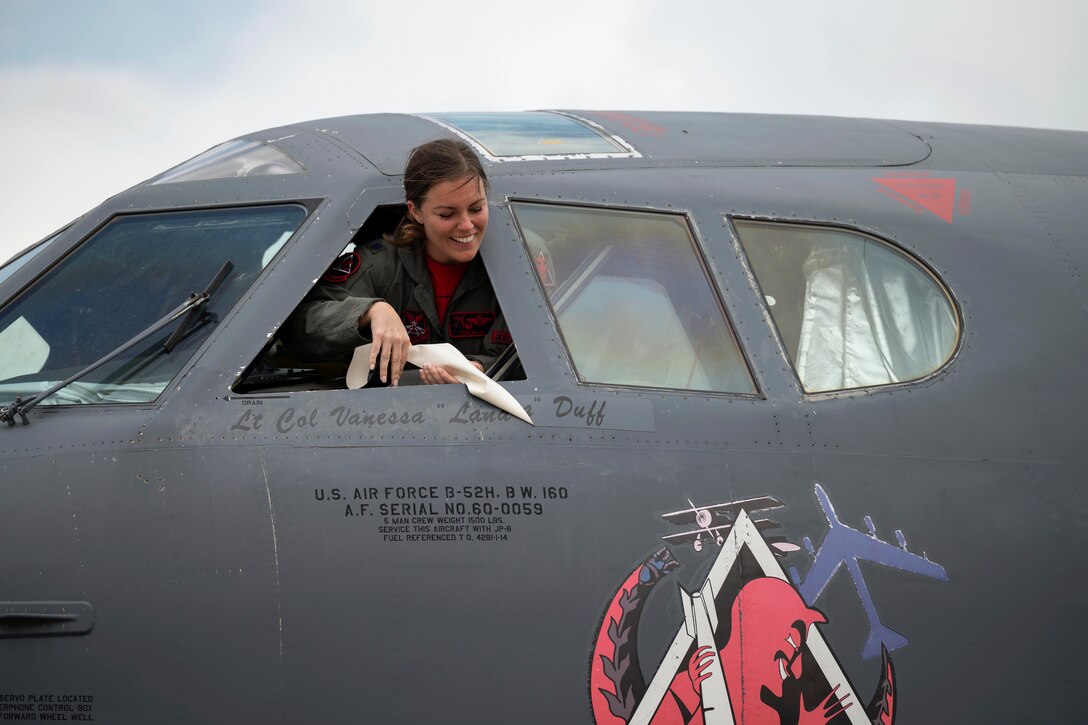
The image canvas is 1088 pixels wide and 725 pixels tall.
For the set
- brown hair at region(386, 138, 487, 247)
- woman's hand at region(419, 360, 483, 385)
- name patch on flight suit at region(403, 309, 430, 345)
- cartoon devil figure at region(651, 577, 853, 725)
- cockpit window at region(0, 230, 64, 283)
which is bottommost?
cartoon devil figure at region(651, 577, 853, 725)

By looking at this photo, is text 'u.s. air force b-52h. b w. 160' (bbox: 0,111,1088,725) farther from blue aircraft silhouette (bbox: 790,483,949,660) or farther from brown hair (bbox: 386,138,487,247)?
brown hair (bbox: 386,138,487,247)

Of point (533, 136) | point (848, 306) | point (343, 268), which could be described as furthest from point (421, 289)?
point (848, 306)

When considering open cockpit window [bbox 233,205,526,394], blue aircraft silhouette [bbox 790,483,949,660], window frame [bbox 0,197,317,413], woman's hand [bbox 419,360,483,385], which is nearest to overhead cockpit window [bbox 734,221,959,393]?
blue aircraft silhouette [bbox 790,483,949,660]

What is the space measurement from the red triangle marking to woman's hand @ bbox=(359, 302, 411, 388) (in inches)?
102

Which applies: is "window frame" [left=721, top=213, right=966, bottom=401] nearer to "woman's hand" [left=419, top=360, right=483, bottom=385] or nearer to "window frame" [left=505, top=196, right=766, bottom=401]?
"window frame" [left=505, top=196, right=766, bottom=401]

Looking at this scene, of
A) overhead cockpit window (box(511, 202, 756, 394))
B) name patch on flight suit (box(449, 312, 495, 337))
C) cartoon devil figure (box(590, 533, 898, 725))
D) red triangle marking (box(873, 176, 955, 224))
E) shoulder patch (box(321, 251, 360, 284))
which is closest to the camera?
cartoon devil figure (box(590, 533, 898, 725))

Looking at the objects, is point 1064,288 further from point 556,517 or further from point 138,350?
point 138,350

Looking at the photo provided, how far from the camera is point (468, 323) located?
5020mm

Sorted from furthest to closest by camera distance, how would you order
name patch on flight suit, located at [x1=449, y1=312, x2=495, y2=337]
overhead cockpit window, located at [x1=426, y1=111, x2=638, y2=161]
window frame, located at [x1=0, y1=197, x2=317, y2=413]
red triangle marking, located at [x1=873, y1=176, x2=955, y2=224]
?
red triangle marking, located at [x1=873, y1=176, x2=955, y2=224] < overhead cockpit window, located at [x1=426, y1=111, x2=638, y2=161] < name patch on flight suit, located at [x1=449, y1=312, x2=495, y2=337] < window frame, located at [x1=0, y1=197, x2=317, y2=413]

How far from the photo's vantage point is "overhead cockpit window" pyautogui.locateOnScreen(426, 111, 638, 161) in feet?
17.4

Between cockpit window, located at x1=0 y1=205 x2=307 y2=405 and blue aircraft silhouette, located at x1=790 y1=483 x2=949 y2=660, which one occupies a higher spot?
cockpit window, located at x1=0 y1=205 x2=307 y2=405

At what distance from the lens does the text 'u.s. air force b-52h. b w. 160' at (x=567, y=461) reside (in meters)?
4.12

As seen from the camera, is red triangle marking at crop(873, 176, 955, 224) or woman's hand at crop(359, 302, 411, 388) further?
red triangle marking at crop(873, 176, 955, 224)

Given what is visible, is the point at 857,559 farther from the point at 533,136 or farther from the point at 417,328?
the point at 533,136
